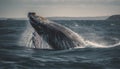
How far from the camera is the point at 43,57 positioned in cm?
1143

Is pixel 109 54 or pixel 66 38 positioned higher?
pixel 66 38

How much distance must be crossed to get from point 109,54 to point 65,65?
314 cm

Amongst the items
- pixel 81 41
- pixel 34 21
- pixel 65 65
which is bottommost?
pixel 65 65

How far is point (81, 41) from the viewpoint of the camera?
1301cm

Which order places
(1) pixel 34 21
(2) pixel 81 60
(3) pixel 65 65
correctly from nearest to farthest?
(3) pixel 65 65
(2) pixel 81 60
(1) pixel 34 21

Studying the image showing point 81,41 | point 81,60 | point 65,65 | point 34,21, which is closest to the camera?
point 65,65

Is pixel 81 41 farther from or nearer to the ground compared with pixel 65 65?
farther from the ground

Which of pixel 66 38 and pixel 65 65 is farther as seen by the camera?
pixel 66 38

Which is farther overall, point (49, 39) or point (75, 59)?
point (49, 39)

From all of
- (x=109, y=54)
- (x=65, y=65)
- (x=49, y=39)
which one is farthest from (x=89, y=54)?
(x=65, y=65)

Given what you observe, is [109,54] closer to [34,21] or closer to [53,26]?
[53,26]

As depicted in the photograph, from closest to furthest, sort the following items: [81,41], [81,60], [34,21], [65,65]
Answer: [65,65] < [81,60] < [34,21] < [81,41]

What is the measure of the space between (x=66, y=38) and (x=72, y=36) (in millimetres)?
362

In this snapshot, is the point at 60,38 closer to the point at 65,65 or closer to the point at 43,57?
the point at 43,57
